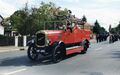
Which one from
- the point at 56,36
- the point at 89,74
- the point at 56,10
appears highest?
the point at 56,10

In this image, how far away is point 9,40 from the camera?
150 feet

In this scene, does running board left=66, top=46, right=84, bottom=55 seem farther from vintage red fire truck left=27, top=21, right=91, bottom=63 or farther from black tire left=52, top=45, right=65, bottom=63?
black tire left=52, top=45, right=65, bottom=63

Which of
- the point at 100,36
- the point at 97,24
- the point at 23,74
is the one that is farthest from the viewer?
the point at 97,24

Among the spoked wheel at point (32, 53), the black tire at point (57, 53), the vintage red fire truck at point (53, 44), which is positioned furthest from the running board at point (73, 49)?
the spoked wheel at point (32, 53)

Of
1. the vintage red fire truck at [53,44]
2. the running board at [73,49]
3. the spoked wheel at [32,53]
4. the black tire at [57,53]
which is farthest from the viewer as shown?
the running board at [73,49]

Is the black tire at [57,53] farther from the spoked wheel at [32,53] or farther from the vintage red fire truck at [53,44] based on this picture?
the spoked wheel at [32,53]

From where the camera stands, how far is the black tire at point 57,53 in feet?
59.3

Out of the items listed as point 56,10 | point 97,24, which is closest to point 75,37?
point 56,10

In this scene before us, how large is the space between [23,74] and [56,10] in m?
66.9

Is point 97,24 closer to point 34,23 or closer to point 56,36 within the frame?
point 34,23

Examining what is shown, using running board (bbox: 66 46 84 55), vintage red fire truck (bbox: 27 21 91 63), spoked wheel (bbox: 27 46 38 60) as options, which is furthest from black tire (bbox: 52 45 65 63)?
spoked wheel (bbox: 27 46 38 60)

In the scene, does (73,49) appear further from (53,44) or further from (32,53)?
(53,44)

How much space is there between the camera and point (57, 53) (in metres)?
18.7

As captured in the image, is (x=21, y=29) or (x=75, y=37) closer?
(x=75, y=37)
